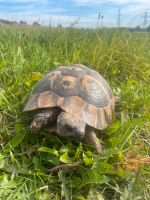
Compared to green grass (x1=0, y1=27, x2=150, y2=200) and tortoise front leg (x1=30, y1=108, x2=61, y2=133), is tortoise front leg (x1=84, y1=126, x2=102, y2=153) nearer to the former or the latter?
green grass (x1=0, y1=27, x2=150, y2=200)

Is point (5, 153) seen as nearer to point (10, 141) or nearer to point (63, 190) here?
point (10, 141)

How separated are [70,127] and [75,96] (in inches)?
14.0

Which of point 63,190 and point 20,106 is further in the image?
point 20,106

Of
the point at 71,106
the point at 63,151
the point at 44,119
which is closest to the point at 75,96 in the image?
the point at 71,106

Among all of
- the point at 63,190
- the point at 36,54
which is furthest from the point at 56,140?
the point at 36,54

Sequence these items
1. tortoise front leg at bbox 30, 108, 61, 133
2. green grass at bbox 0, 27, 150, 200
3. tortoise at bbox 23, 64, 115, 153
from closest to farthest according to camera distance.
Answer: green grass at bbox 0, 27, 150, 200
tortoise at bbox 23, 64, 115, 153
tortoise front leg at bbox 30, 108, 61, 133

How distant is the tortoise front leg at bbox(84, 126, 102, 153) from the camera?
3.15 metres

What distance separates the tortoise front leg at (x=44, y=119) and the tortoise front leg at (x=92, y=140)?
0.27 meters

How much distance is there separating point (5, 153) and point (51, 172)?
1.35 feet

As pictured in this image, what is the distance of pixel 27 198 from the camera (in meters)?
2.74

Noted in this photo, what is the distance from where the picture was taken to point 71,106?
3129mm

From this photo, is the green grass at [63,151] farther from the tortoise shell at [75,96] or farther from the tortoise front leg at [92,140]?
the tortoise shell at [75,96]

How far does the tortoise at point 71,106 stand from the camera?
3.00 meters

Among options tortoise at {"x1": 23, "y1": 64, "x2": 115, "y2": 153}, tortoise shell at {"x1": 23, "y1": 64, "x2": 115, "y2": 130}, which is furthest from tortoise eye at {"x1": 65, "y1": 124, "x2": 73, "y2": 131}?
tortoise shell at {"x1": 23, "y1": 64, "x2": 115, "y2": 130}
